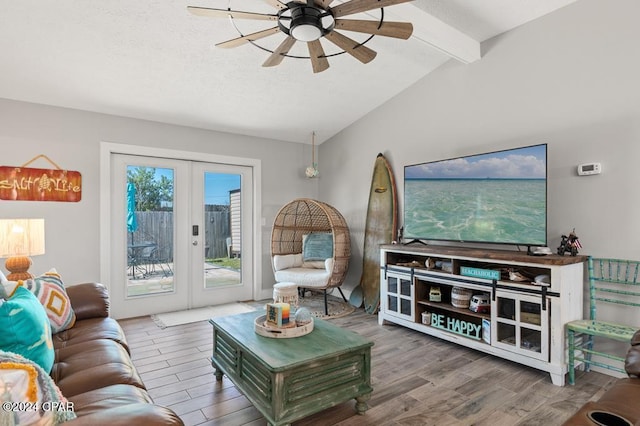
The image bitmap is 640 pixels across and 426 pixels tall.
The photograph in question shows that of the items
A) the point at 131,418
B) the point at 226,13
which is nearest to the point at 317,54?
the point at 226,13

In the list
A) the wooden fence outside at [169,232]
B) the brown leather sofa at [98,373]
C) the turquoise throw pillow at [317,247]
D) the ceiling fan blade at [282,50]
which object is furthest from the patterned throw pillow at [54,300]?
the turquoise throw pillow at [317,247]

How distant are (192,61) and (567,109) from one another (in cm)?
337

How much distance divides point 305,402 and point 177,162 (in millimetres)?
3517

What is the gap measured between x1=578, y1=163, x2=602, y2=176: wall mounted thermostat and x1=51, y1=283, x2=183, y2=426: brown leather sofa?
3244 millimetres

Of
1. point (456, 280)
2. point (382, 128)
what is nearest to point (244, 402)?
point (456, 280)

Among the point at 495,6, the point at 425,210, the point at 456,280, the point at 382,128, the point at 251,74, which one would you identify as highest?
the point at 495,6

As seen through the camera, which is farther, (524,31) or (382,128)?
(382,128)

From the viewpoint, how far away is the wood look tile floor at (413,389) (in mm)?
2066

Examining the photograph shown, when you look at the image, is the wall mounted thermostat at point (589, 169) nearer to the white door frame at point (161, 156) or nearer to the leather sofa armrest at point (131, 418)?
the leather sofa armrest at point (131, 418)

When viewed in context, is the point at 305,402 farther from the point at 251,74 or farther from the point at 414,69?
the point at 414,69

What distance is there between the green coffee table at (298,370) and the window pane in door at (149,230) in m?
2.43

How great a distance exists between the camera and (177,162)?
14.5 ft

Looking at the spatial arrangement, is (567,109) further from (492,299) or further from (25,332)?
(25,332)

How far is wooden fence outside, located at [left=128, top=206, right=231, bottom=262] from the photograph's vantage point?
4.23m
